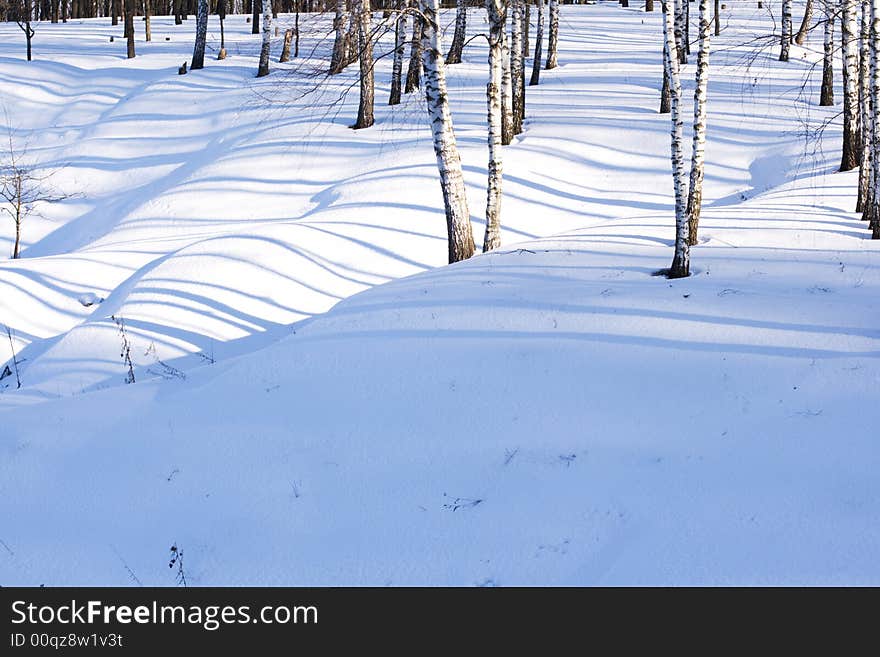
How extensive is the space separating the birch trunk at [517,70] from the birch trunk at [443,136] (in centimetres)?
922

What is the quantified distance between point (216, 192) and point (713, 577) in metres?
17.4

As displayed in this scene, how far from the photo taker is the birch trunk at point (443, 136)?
10.4 m

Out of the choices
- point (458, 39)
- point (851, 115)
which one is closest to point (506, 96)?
point (851, 115)

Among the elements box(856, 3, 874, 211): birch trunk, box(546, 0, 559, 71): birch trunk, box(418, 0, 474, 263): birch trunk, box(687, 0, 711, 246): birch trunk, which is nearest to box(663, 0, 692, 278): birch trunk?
box(687, 0, 711, 246): birch trunk

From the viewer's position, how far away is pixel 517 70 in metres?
20.8

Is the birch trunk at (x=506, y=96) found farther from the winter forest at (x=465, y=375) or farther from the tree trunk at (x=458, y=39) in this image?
the tree trunk at (x=458, y=39)

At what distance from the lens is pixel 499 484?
5.64 meters

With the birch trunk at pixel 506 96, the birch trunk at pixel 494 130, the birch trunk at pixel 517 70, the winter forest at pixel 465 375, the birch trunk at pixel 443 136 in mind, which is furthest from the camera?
the birch trunk at pixel 517 70

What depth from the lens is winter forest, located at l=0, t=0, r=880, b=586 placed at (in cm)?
517

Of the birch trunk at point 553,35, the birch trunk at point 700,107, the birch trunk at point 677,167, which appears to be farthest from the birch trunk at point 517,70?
the birch trunk at point 677,167

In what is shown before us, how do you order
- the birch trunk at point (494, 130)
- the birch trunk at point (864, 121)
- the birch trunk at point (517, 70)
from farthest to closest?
the birch trunk at point (517, 70), the birch trunk at point (494, 130), the birch trunk at point (864, 121)

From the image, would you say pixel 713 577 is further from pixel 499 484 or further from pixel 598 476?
pixel 499 484

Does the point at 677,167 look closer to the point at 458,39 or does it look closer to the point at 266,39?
the point at 458,39
